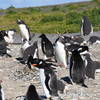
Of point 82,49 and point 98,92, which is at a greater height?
point 82,49

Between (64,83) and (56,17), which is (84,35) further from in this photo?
(56,17)

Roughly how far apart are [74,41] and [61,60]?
2.73 metres

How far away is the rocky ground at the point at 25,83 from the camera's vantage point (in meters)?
8.52

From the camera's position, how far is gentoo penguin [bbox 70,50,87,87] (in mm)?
9219

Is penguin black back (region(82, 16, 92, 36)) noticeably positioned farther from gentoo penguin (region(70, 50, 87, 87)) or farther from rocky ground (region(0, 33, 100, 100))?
gentoo penguin (region(70, 50, 87, 87))

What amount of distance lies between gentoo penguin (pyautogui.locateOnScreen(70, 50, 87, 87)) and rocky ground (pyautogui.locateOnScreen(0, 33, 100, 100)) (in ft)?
0.48

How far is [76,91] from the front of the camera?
8820mm

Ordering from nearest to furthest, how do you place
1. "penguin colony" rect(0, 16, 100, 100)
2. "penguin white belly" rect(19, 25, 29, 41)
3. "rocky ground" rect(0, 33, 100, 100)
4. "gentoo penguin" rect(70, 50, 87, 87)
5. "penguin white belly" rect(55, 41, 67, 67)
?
"penguin colony" rect(0, 16, 100, 100) → "rocky ground" rect(0, 33, 100, 100) → "gentoo penguin" rect(70, 50, 87, 87) → "penguin white belly" rect(55, 41, 67, 67) → "penguin white belly" rect(19, 25, 29, 41)

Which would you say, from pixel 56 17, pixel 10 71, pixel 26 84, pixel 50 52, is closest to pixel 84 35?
pixel 50 52

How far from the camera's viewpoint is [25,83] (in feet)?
31.5

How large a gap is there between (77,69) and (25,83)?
120cm

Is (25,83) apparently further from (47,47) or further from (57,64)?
(47,47)

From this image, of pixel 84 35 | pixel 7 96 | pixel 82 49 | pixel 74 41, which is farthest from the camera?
pixel 84 35

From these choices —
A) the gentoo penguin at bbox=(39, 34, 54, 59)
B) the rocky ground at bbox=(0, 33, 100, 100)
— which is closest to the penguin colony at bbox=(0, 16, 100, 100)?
the gentoo penguin at bbox=(39, 34, 54, 59)
